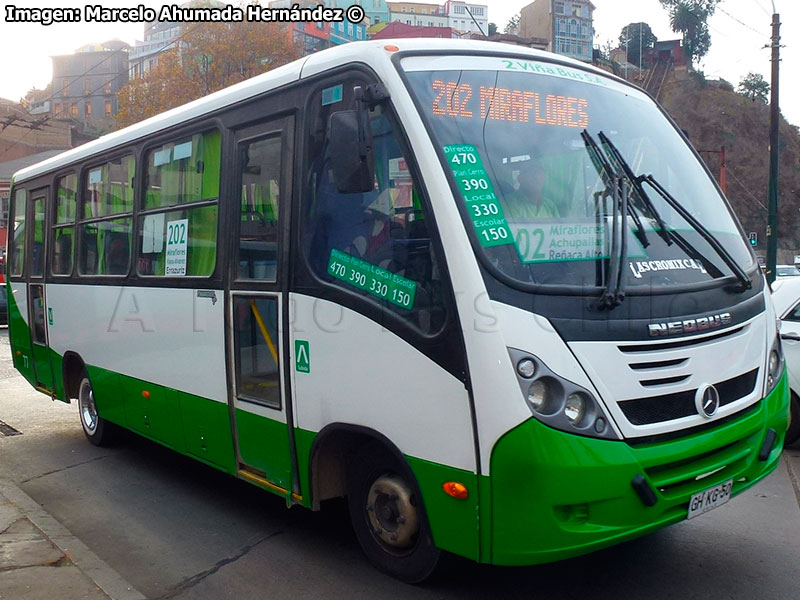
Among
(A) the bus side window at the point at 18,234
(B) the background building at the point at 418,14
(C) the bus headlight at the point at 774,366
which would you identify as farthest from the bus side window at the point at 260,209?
(B) the background building at the point at 418,14

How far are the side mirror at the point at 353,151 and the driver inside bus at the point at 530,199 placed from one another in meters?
0.70

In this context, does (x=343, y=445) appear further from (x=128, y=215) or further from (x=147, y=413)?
(x=128, y=215)

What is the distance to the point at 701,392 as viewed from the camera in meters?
4.03

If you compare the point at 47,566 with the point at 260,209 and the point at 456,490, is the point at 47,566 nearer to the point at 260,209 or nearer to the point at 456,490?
the point at 260,209

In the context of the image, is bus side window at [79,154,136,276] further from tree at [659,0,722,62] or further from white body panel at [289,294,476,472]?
tree at [659,0,722,62]

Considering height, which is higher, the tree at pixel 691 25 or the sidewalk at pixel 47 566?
the tree at pixel 691 25

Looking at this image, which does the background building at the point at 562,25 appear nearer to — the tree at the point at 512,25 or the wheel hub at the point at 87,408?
the tree at the point at 512,25

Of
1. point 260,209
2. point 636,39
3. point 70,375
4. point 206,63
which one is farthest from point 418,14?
point 260,209

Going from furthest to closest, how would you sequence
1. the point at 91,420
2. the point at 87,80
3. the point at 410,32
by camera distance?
the point at 87,80
the point at 410,32
the point at 91,420

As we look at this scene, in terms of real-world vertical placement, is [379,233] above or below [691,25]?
below

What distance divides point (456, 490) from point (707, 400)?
51.1 inches

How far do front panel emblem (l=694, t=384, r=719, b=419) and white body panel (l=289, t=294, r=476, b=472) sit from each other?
44.7 inches

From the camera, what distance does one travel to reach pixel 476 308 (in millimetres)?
3754

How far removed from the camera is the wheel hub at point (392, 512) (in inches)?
171
